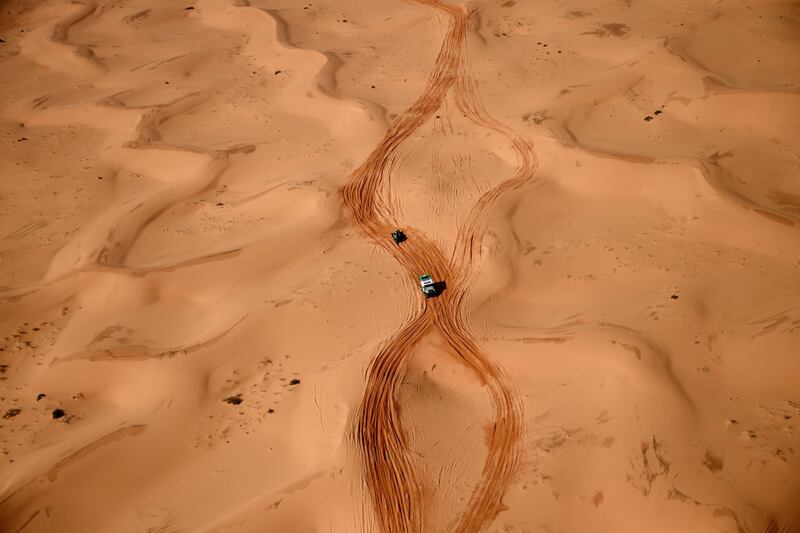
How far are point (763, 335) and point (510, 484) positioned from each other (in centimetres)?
511

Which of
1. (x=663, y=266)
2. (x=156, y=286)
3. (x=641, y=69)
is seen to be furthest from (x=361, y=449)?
(x=641, y=69)

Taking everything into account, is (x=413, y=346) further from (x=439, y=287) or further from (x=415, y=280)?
(x=415, y=280)

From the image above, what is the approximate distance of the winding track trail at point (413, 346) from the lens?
29.6 ft

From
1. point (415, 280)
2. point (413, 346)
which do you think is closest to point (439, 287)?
point (415, 280)

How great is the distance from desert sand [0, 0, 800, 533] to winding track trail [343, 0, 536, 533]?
0.17ft

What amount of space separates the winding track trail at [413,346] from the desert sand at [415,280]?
0.17 feet

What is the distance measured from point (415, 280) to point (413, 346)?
5.84 ft

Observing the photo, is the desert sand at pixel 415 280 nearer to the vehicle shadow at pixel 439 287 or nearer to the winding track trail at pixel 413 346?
the winding track trail at pixel 413 346

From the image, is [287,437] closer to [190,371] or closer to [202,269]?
[190,371]

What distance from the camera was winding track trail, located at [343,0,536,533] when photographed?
902 cm

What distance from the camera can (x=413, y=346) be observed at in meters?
11.1

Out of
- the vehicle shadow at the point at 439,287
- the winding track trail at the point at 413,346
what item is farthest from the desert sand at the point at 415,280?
the vehicle shadow at the point at 439,287

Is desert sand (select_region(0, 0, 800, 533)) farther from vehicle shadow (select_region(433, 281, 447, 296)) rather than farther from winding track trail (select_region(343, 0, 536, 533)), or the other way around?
vehicle shadow (select_region(433, 281, 447, 296))

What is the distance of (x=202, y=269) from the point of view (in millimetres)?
12789
